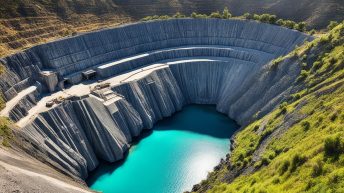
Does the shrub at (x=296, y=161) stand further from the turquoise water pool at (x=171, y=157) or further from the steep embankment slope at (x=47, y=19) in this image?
the steep embankment slope at (x=47, y=19)

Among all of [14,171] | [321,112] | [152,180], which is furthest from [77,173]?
[321,112]

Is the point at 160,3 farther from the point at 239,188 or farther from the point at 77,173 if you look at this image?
the point at 239,188

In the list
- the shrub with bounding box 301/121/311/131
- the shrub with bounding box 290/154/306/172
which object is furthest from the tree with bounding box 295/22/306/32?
the shrub with bounding box 290/154/306/172

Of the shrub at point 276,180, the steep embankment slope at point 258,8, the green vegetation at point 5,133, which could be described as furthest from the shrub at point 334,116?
the steep embankment slope at point 258,8

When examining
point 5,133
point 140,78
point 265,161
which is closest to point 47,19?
point 140,78

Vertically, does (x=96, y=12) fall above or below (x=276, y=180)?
below

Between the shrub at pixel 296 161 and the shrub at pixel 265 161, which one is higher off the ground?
the shrub at pixel 296 161

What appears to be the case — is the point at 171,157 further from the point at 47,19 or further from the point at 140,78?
the point at 47,19
